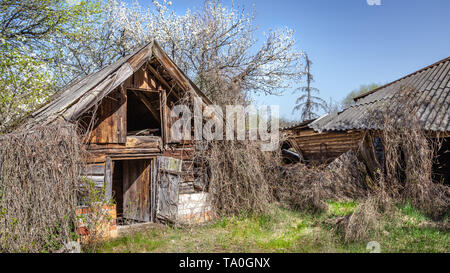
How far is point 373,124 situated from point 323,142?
275cm

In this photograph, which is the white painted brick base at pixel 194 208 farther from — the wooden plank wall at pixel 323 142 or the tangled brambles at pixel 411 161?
the tangled brambles at pixel 411 161

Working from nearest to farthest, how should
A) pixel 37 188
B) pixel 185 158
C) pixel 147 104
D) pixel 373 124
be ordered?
pixel 37 188 < pixel 185 158 < pixel 147 104 < pixel 373 124

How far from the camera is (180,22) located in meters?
16.1

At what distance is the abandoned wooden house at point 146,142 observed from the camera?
6.75 meters

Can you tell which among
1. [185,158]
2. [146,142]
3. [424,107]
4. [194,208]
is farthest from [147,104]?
[424,107]

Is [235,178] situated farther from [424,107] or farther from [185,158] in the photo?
[424,107]

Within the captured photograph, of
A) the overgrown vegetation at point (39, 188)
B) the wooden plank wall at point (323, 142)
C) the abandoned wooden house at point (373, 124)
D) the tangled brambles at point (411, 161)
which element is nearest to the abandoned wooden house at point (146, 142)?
the overgrown vegetation at point (39, 188)

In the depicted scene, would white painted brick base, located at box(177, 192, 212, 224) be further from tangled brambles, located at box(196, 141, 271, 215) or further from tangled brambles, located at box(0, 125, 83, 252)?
tangled brambles, located at box(0, 125, 83, 252)

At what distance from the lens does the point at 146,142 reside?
7.58 m

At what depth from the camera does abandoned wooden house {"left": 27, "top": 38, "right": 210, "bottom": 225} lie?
266 inches

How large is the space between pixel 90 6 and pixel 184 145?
9.39 meters

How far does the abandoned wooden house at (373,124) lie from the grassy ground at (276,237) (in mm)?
2581

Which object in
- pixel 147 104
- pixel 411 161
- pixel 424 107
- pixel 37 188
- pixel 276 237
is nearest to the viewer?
pixel 37 188
